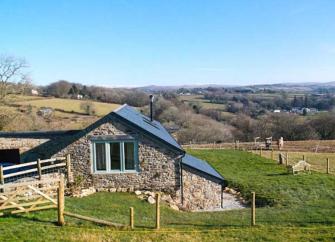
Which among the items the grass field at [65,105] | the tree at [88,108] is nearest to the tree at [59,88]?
the grass field at [65,105]

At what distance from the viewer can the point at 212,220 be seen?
54.7 ft

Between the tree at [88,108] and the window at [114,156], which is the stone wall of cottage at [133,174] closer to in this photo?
the window at [114,156]

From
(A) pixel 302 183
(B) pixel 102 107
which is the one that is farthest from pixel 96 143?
(B) pixel 102 107

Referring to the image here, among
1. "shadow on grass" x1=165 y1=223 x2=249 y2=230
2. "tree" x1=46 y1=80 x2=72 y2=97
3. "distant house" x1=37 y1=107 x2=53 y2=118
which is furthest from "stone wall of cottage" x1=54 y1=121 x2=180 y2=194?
"tree" x1=46 y1=80 x2=72 y2=97

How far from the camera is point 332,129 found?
67.9 m

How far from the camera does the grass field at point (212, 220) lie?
13.3 meters

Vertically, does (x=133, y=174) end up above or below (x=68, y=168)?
below

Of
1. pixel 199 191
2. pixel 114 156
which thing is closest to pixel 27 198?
pixel 114 156

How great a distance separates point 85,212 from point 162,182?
5.32 m

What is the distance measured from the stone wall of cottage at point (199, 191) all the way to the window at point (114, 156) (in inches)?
111

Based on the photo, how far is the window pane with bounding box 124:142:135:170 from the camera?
20.6 meters

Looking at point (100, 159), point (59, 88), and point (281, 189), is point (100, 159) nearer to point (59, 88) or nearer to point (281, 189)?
point (281, 189)

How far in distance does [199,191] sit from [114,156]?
16.2 ft

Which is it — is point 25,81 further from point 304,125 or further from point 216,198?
point 304,125
